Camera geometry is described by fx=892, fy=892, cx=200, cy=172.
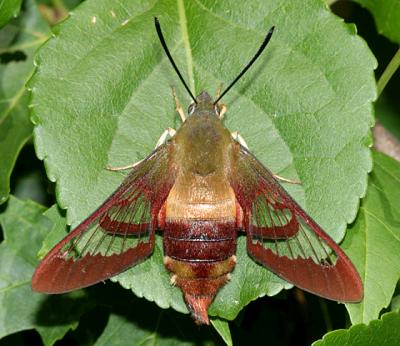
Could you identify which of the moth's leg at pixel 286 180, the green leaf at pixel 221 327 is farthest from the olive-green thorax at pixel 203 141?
the green leaf at pixel 221 327

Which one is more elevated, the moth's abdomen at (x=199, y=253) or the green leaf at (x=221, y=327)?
the moth's abdomen at (x=199, y=253)

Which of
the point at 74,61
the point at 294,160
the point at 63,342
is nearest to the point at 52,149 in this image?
the point at 74,61

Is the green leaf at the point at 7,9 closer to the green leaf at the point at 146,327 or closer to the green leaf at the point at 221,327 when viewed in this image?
the green leaf at the point at 146,327

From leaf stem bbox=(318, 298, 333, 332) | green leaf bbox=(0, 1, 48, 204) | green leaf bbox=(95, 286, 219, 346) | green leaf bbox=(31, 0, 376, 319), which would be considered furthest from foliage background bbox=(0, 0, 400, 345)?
leaf stem bbox=(318, 298, 333, 332)

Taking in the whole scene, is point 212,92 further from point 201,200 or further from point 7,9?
A: point 7,9

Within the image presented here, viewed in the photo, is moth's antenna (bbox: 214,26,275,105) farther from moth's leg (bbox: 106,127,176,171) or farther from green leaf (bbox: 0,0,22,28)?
green leaf (bbox: 0,0,22,28)

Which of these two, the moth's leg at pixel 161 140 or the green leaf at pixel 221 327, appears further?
the moth's leg at pixel 161 140

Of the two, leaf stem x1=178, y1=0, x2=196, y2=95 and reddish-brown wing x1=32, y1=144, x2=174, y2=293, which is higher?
leaf stem x1=178, y1=0, x2=196, y2=95
